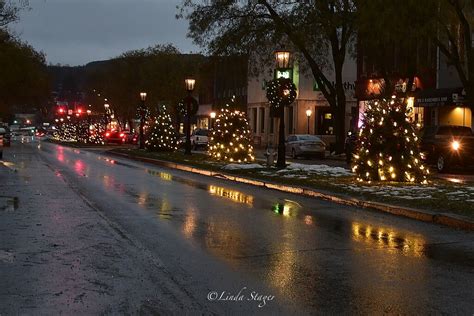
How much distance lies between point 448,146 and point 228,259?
59.3 ft

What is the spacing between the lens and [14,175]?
22281 mm

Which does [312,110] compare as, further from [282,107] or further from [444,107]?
[282,107]

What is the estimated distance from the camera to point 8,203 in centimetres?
1409

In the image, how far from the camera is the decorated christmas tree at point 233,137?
3136 centimetres

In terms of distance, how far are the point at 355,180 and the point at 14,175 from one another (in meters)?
11.2

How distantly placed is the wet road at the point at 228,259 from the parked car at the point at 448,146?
10.9 meters

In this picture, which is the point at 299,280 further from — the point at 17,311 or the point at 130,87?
the point at 130,87

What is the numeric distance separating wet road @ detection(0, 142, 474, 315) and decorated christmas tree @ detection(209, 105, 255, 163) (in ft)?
52.7

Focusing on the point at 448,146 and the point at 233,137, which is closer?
the point at 448,146

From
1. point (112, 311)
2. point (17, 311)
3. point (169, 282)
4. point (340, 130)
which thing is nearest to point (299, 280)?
point (169, 282)

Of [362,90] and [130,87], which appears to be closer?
[362,90]

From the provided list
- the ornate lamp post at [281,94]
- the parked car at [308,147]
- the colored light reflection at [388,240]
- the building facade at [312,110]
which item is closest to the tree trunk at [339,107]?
the parked car at [308,147]

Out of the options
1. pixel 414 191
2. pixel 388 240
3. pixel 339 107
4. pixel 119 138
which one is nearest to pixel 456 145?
pixel 414 191

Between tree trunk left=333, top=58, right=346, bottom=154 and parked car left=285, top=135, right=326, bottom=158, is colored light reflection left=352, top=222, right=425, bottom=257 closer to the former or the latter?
parked car left=285, top=135, right=326, bottom=158
